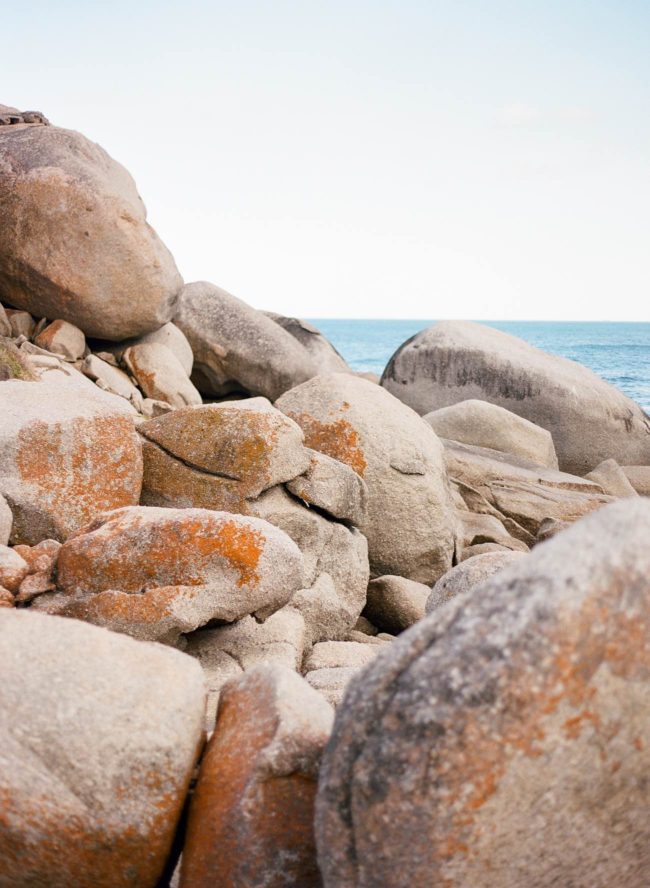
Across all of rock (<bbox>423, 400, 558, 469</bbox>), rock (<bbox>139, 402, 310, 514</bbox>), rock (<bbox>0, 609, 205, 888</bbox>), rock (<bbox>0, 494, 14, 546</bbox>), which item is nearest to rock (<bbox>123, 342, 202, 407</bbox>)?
rock (<bbox>423, 400, 558, 469</bbox>)

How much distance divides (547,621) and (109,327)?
1124 cm

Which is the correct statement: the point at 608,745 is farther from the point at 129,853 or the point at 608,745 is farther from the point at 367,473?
the point at 367,473

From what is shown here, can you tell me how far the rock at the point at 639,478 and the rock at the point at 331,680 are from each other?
40.3 feet

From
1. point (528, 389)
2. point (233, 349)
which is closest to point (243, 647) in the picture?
point (233, 349)

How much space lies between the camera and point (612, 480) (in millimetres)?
15812

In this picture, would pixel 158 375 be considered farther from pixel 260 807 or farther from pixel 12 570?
pixel 260 807

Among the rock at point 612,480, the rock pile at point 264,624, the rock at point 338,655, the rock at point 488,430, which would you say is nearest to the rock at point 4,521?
the rock pile at point 264,624

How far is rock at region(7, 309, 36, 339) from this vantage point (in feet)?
40.3

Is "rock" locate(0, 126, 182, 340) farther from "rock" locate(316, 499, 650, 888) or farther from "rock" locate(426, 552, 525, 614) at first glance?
"rock" locate(316, 499, 650, 888)

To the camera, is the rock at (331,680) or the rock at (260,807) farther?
the rock at (331,680)

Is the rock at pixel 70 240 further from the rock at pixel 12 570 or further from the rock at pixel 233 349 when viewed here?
the rock at pixel 12 570

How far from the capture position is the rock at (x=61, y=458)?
6758mm

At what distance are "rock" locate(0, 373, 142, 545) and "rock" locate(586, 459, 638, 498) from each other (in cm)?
1009

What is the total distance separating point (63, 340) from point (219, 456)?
5753 millimetres
